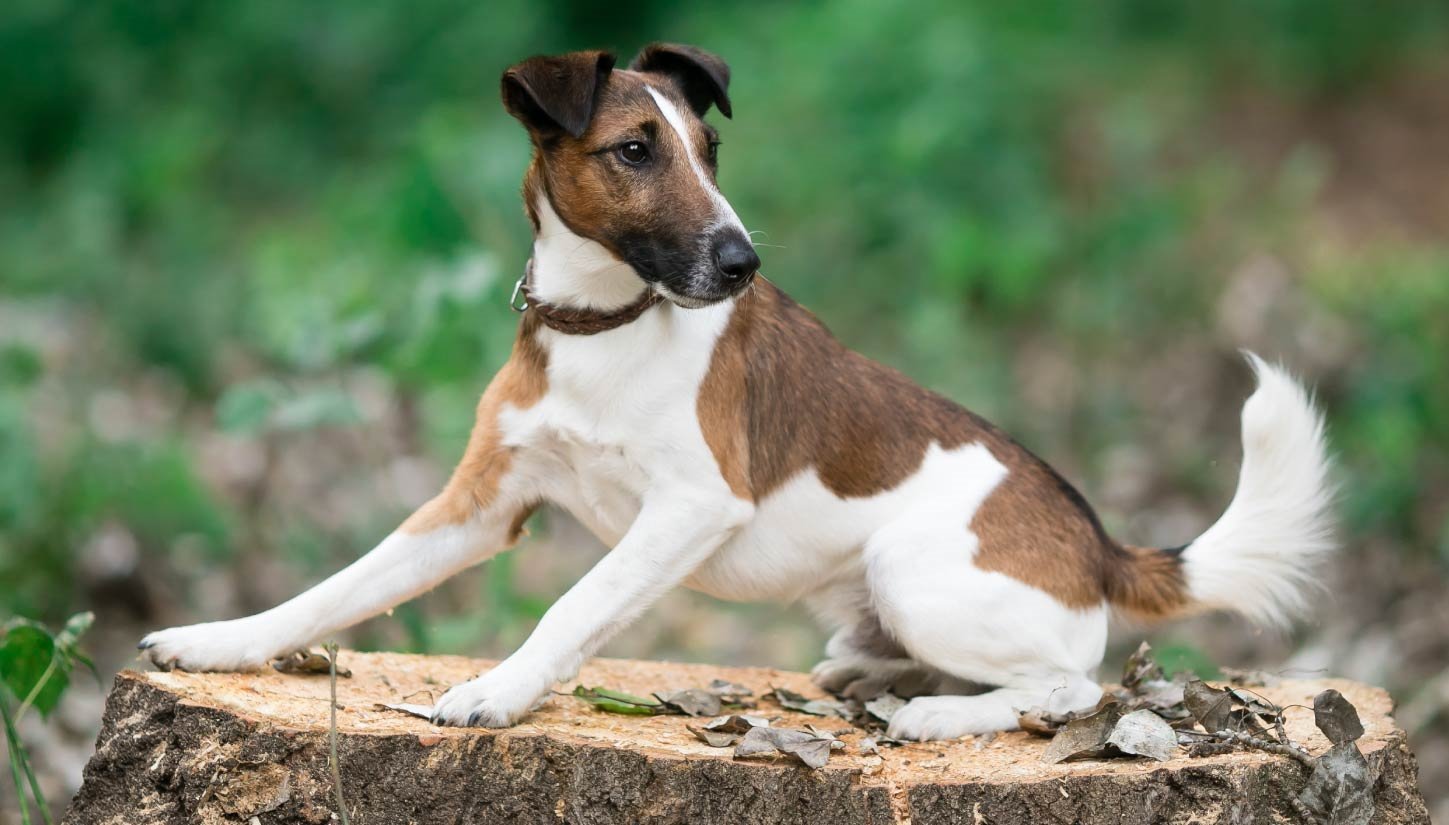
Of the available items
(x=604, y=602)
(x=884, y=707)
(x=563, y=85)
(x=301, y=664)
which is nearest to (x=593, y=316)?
(x=563, y=85)

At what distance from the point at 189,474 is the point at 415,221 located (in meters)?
2.59

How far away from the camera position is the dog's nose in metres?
3.80

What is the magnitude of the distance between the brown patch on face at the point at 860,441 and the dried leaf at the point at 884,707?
493 mm

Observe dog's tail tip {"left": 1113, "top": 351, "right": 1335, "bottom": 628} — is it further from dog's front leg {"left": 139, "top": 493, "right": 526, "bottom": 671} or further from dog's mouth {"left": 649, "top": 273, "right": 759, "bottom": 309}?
dog's front leg {"left": 139, "top": 493, "right": 526, "bottom": 671}

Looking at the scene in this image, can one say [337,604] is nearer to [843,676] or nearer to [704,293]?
[704,293]

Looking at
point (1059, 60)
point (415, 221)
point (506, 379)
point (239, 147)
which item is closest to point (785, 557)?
point (506, 379)

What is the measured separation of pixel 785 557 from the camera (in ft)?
14.3

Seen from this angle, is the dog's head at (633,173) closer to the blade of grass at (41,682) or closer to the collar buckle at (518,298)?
the collar buckle at (518,298)

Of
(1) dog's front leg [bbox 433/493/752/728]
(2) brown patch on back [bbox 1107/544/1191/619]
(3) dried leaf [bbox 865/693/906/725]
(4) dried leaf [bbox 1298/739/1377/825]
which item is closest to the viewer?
(4) dried leaf [bbox 1298/739/1377/825]

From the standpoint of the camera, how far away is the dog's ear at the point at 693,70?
14.3 ft

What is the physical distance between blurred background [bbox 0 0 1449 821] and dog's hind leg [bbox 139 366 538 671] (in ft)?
4.06

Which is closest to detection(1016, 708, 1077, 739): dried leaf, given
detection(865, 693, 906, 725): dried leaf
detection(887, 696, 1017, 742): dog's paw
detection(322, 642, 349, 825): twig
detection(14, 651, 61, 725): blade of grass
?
detection(887, 696, 1017, 742): dog's paw

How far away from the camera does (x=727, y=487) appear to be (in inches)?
161

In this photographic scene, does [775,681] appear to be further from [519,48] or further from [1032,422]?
[519,48]
